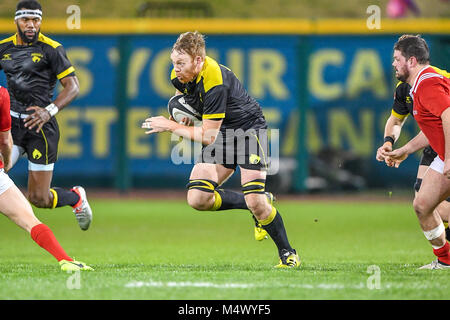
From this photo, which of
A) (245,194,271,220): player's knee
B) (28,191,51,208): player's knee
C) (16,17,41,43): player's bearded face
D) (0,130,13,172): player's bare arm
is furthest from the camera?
(28,191,51,208): player's knee

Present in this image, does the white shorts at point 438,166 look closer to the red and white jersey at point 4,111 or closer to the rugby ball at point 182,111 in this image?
the rugby ball at point 182,111

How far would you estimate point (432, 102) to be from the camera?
22.5 ft

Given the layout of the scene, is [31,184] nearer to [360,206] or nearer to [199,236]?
[199,236]

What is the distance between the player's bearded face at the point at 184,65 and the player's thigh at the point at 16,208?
5.93 feet

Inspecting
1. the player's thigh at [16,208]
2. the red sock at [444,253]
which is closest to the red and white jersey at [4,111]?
the player's thigh at [16,208]

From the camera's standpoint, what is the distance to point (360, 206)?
16062 mm

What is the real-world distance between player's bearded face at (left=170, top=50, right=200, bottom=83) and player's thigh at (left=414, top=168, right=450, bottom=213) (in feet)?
7.59

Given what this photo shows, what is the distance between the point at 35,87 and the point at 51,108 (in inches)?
30.6

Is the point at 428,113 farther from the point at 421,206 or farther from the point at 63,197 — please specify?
the point at 63,197

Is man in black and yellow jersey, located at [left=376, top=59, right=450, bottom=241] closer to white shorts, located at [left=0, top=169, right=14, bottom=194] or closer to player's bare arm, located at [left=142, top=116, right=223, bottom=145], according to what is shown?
player's bare arm, located at [left=142, top=116, right=223, bottom=145]

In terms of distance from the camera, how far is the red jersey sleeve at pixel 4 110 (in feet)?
22.2

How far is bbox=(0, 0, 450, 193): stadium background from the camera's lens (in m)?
17.2

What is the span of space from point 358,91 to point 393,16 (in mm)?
4081

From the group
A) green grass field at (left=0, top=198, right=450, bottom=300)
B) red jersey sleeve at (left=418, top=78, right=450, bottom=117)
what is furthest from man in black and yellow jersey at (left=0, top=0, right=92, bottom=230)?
red jersey sleeve at (left=418, top=78, right=450, bottom=117)
